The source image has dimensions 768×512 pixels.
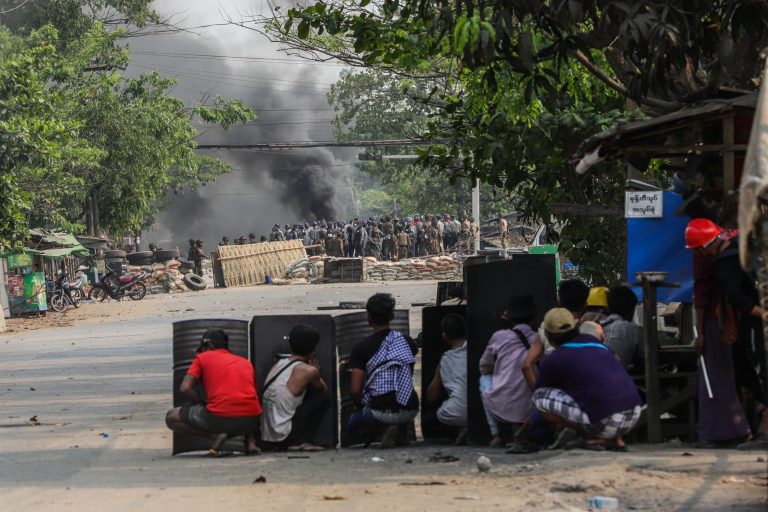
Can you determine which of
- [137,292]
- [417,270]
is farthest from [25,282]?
[417,270]

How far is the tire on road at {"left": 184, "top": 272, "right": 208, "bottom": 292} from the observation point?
4225 centimetres

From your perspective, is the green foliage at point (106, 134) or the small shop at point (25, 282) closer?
the small shop at point (25, 282)

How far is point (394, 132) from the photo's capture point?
55344 mm

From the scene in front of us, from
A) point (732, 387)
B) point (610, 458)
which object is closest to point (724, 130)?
point (732, 387)

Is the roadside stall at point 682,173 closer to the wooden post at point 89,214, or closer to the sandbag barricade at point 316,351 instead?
the sandbag barricade at point 316,351

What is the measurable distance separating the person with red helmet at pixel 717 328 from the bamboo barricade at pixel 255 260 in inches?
1409

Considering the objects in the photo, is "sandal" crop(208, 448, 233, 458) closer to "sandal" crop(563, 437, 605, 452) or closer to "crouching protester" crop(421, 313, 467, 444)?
"crouching protester" crop(421, 313, 467, 444)

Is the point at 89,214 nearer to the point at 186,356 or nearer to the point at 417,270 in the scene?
the point at 417,270

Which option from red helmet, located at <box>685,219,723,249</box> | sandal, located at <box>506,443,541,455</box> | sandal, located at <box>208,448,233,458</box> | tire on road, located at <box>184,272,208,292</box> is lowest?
tire on road, located at <box>184,272,208,292</box>

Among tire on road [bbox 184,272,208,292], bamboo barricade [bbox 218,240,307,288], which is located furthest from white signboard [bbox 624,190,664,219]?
bamboo barricade [bbox 218,240,307,288]

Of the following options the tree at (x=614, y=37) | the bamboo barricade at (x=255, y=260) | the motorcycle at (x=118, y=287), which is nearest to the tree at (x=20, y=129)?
the motorcycle at (x=118, y=287)

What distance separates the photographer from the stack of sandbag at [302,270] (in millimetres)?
44781

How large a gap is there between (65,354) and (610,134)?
12.7 metres

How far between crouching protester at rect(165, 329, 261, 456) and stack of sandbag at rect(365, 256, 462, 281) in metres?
35.1
